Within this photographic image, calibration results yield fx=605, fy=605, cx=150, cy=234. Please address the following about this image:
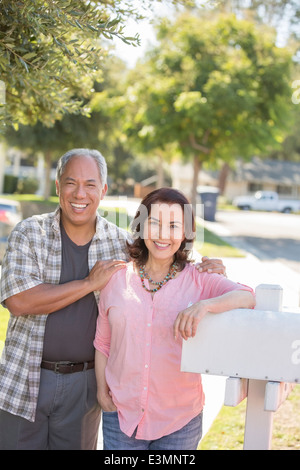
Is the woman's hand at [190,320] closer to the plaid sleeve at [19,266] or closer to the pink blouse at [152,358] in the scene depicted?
the pink blouse at [152,358]

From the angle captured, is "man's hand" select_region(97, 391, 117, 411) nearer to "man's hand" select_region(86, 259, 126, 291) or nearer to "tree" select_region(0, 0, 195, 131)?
A: "man's hand" select_region(86, 259, 126, 291)

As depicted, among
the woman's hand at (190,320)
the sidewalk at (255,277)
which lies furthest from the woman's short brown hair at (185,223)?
the sidewalk at (255,277)

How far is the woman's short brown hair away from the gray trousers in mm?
624

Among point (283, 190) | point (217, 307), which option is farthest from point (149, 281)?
point (283, 190)

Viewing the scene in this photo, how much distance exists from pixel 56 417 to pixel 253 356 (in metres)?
1.19

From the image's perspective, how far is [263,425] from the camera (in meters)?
2.28

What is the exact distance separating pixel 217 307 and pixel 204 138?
20.3m

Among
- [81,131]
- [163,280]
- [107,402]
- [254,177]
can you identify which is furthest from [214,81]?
[254,177]

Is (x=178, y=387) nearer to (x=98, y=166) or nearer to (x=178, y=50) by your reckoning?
(x=98, y=166)

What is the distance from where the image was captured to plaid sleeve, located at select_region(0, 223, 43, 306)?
8.87ft

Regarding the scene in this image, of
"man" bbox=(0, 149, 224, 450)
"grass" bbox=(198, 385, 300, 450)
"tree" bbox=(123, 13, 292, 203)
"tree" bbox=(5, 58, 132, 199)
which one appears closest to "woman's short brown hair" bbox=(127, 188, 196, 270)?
"man" bbox=(0, 149, 224, 450)

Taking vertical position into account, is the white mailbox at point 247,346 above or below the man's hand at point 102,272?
below

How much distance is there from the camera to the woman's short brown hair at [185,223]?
104 inches

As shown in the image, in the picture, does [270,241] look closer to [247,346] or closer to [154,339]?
[154,339]
